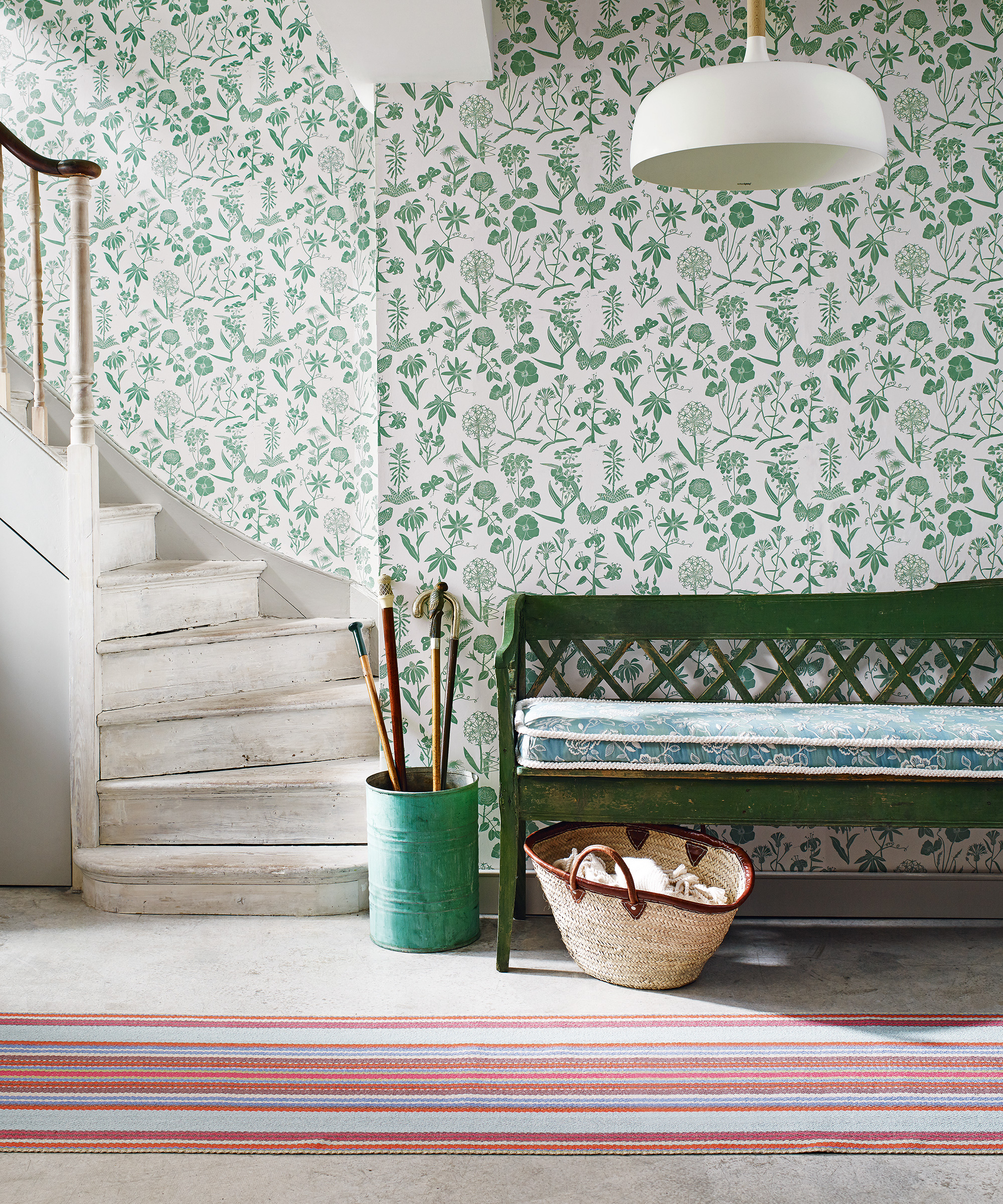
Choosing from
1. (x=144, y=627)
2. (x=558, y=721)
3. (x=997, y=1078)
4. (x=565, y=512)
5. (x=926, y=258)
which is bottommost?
(x=997, y=1078)

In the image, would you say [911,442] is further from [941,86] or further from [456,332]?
[456,332]

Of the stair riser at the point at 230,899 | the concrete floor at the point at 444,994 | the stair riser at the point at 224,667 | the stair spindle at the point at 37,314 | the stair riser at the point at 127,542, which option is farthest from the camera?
the stair riser at the point at 127,542

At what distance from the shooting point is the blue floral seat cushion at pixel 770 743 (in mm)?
2404

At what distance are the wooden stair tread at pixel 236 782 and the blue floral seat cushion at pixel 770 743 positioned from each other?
772 mm

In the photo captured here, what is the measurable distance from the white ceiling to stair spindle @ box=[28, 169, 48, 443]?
115cm

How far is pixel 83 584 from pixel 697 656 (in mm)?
1814

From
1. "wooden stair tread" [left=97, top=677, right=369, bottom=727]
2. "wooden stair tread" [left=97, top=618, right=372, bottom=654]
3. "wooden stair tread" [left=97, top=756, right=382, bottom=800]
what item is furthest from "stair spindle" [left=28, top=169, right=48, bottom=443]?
"wooden stair tread" [left=97, top=756, right=382, bottom=800]

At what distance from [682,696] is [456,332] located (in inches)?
47.6

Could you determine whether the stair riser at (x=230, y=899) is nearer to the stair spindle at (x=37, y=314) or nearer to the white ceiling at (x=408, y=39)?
the stair spindle at (x=37, y=314)

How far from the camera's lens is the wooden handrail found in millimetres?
3133

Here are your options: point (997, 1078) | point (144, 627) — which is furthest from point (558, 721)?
point (144, 627)

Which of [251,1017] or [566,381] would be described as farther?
[566,381]

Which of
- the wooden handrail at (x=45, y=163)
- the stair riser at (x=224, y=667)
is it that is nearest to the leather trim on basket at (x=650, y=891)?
the stair riser at (x=224, y=667)

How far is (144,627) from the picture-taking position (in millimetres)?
3355
